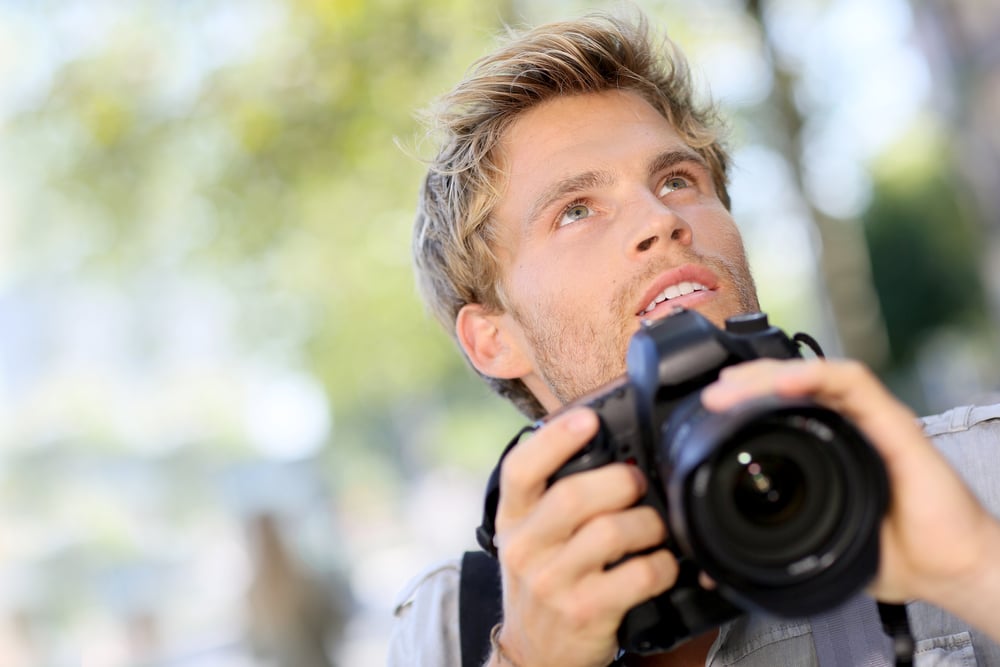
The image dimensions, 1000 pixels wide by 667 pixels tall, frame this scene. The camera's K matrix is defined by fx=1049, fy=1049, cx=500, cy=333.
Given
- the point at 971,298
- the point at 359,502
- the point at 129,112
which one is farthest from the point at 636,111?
the point at 359,502

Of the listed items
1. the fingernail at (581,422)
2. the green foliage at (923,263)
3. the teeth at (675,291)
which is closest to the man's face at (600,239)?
the teeth at (675,291)

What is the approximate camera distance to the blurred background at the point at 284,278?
7699 mm

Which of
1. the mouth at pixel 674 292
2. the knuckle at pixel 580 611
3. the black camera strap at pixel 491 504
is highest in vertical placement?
the mouth at pixel 674 292

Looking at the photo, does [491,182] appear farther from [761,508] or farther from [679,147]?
[761,508]

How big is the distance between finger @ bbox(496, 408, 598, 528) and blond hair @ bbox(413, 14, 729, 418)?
1.02m

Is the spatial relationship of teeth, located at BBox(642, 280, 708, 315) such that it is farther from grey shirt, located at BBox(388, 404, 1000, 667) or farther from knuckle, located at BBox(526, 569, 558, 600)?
knuckle, located at BBox(526, 569, 558, 600)

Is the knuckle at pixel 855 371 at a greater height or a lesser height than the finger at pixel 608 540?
greater

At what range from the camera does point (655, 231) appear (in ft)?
7.11

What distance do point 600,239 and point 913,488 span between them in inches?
41.2

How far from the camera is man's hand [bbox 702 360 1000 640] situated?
1331mm

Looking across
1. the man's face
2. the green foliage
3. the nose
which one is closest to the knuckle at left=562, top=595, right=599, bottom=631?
the man's face

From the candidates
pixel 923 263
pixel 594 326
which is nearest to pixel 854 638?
pixel 594 326

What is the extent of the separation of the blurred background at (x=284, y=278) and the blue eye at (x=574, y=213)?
670mm

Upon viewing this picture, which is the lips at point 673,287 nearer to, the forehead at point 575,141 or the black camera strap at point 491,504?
the forehead at point 575,141
